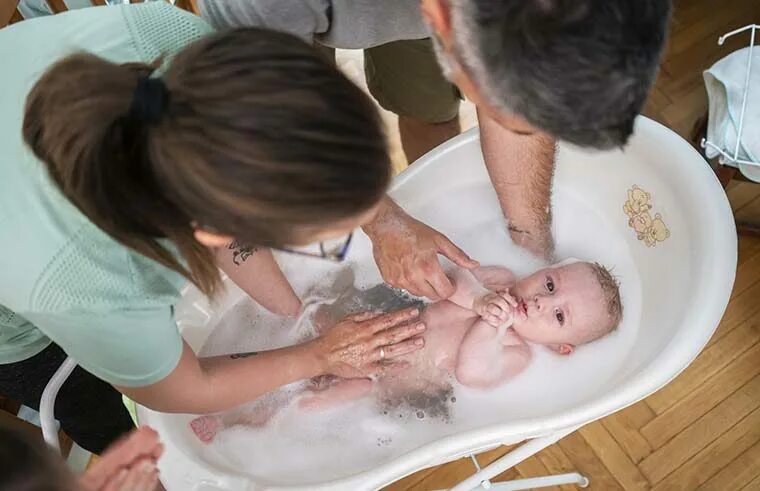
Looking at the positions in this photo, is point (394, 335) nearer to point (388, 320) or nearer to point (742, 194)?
point (388, 320)

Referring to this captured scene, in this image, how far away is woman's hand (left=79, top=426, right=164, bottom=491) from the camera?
0.83 m

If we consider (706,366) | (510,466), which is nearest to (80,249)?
(510,466)

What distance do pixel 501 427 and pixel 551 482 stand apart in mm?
467

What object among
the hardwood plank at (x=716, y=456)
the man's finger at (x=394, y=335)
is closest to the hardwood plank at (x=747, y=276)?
the hardwood plank at (x=716, y=456)

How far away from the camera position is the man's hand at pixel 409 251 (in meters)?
1.27

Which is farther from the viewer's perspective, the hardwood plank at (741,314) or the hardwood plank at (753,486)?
the hardwood plank at (741,314)

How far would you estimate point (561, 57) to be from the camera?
2.30 ft

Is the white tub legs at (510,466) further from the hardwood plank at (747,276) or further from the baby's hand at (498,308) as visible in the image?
the hardwood plank at (747,276)

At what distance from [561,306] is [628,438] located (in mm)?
396

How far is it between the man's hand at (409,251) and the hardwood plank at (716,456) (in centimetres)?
61

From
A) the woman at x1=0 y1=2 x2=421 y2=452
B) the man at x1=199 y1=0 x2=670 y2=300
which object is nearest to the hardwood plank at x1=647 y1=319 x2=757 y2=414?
the man at x1=199 y1=0 x2=670 y2=300

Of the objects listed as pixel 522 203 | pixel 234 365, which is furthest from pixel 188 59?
pixel 522 203

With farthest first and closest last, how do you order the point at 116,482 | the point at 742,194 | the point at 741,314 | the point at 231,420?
the point at 742,194 < the point at 741,314 < the point at 231,420 < the point at 116,482

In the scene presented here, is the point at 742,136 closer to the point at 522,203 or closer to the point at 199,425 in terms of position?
the point at 522,203
